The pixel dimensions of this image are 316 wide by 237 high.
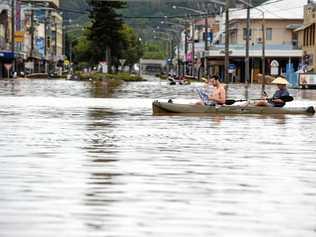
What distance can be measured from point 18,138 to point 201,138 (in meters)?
3.79

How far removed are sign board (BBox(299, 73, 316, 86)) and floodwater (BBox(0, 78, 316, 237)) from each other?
56.5 metres

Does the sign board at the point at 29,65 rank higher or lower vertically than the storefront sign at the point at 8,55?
lower

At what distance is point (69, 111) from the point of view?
32.8 metres

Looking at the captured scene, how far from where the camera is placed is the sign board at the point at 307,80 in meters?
80.4

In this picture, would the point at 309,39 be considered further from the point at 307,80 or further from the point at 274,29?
the point at 307,80

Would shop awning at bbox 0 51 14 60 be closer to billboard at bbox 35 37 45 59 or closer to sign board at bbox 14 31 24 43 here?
sign board at bbox 14 31 24 43

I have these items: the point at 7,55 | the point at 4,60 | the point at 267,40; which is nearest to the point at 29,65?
the point at 4,60

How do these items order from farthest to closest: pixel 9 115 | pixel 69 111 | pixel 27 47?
pixel 27 47 → pixel 69 111 → pixel 9 115

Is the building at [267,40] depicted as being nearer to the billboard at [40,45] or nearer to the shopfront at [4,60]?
the shopfront at [4,60]

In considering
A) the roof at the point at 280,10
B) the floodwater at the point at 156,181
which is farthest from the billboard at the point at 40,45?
the floodwater at the point at 156,181

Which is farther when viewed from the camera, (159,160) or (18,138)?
(18,138)

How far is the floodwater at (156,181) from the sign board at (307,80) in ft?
185

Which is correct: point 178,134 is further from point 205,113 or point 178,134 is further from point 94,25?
Answer: point 94,25

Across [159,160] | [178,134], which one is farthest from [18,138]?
[159,160]
